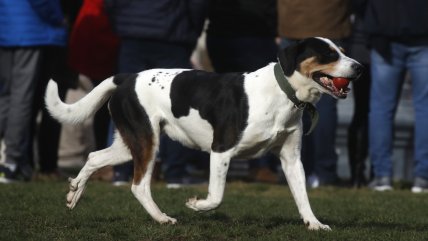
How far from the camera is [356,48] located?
11.8 meters

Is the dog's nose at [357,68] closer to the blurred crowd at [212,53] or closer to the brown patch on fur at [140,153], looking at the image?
the brown patch on fur at [140,153]

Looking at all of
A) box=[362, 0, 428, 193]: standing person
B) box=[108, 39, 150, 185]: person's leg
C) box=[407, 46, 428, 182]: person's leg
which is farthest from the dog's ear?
box=[407, 46, 428, 182]: person's leg

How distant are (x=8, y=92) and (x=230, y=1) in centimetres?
245

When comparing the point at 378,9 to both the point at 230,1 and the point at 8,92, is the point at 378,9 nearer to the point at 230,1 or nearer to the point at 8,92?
the point at 230,1

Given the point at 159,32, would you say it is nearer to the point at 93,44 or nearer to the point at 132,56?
the point at 132,56

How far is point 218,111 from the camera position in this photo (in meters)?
7.60

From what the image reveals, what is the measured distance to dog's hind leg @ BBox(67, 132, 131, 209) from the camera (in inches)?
315

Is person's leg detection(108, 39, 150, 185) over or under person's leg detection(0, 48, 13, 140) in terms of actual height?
over

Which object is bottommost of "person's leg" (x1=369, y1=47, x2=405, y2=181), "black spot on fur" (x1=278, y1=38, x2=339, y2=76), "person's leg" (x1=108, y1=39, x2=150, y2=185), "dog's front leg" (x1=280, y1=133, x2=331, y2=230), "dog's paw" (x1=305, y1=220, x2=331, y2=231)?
"person's leg" (x1=369, y1=47, x2=405, y2=181)

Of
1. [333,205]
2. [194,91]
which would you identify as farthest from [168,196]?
[194,91]

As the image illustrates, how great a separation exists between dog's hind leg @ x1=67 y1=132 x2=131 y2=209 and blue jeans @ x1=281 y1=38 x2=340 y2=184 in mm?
3403

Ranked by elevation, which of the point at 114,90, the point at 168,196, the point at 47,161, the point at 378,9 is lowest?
the point at 47,161

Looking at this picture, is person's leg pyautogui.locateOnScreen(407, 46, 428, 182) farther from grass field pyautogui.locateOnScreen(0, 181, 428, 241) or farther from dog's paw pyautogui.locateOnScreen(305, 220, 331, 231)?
dog's paw pyautogui.locateOnScreen(305, 220, 331, 231)

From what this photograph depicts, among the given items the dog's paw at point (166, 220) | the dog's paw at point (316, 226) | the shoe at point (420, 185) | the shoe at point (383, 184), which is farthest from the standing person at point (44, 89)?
the dog's paw at point (316, 226)
